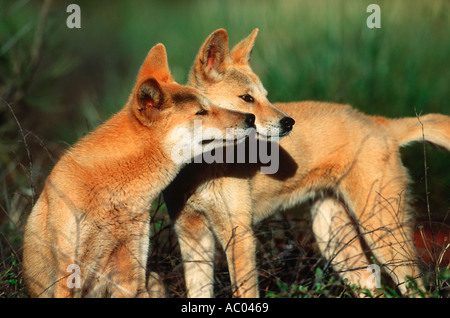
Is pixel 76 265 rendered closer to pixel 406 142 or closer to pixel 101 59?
pixel 406 142

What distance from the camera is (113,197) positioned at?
3.58 meters

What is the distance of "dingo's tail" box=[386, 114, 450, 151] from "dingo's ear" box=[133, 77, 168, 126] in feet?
7.85

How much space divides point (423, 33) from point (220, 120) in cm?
524

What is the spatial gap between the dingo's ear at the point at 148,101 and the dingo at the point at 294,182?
751mm

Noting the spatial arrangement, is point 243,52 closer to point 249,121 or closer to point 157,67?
→ point 157,67

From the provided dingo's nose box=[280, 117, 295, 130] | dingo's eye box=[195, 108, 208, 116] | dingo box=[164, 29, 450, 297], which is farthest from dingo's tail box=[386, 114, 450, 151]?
dingo's eye box=[195, 108, 208, 116]

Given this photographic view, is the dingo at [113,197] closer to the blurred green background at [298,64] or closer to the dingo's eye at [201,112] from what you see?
the dingo's eye at [201,112]

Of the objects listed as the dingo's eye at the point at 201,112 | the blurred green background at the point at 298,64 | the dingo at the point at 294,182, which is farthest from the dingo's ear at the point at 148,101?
the blurred green background at the point at 298,64

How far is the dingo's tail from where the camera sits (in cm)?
479

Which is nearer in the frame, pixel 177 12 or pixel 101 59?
pixel 177 12

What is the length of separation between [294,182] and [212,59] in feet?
4.51

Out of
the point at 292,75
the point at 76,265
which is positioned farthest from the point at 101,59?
the point at 76,265
